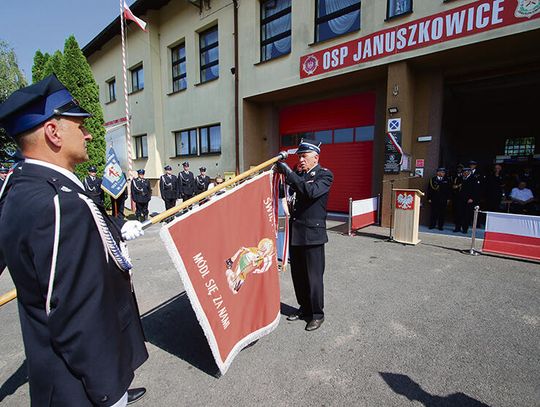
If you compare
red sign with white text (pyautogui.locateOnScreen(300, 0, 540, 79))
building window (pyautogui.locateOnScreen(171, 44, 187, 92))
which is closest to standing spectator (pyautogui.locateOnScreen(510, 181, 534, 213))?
red sign with white text (pyautogui.locateOnScreen(300, 0, 540, 79))

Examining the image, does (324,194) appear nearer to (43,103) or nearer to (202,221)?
(202,221)

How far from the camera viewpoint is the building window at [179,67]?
46.8ft

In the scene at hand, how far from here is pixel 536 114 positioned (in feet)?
55.0

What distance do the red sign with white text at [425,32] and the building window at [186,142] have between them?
7.16 m

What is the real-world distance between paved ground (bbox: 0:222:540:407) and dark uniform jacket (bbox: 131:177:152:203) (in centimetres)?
568

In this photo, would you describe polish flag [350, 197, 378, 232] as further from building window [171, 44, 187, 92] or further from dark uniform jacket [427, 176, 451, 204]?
building window [171, 44, 187, 92]

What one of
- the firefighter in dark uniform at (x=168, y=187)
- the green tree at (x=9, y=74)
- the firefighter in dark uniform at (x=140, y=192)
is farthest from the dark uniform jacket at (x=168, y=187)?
the green tree at (x=9, y=74)

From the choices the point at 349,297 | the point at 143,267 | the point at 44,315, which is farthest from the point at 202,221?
the point at 143,267

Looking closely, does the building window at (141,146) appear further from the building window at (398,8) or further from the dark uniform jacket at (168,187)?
the building window at (398,8)

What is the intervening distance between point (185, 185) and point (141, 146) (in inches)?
298

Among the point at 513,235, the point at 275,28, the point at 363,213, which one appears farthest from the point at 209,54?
the point at 513,235

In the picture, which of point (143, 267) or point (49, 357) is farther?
point (143, 267)

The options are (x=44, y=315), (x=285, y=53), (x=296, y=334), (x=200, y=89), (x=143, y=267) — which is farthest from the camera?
(x=200, y=89)

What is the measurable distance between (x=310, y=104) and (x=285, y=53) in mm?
2018
